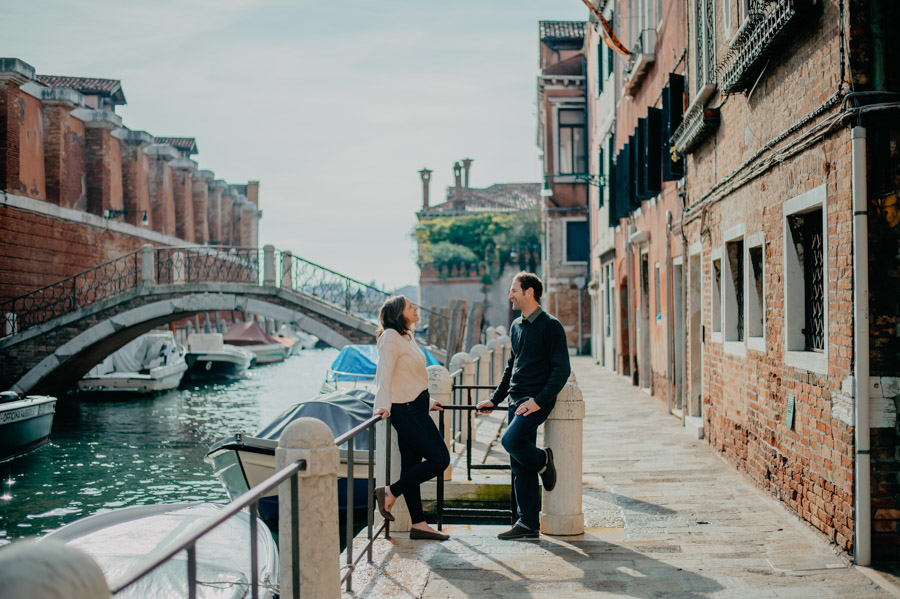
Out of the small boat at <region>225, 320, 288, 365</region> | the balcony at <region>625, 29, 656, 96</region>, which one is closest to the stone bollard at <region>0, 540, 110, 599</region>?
the balcony at <region>625, 29, 656, 96</region>

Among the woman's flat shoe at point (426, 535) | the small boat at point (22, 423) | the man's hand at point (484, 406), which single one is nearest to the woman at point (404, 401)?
the woman's flat shoe at point (426, 535)

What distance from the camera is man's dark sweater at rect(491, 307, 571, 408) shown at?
486 cm

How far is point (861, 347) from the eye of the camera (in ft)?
14.0

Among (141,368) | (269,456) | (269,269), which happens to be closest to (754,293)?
(269,456)

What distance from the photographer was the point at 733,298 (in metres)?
7.61

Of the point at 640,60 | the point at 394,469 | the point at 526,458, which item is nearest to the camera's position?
the point at 526,458

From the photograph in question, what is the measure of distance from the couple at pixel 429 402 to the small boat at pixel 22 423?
10.4 metres

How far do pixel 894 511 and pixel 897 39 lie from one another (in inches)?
92.4

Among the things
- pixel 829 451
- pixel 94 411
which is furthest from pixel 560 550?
pixel 94 411

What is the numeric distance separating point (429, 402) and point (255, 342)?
33516 mm

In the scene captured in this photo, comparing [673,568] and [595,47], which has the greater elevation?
[595,47]

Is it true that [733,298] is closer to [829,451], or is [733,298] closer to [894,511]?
[829,451]

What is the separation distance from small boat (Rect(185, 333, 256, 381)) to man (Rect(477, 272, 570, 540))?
23818mm

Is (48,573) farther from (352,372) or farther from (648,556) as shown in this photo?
(352,372)
